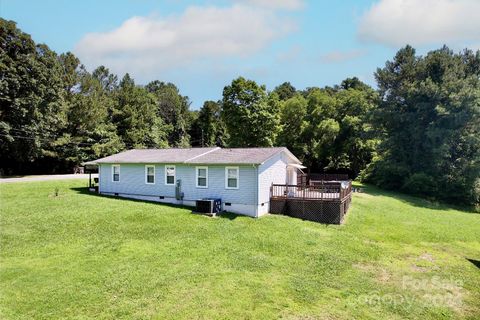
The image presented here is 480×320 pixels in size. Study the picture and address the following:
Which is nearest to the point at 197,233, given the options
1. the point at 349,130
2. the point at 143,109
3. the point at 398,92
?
the point at 398,92

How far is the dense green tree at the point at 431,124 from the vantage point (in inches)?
1161

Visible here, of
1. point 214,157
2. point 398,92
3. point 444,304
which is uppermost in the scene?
point 398,92

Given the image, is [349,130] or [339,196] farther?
[349,130]

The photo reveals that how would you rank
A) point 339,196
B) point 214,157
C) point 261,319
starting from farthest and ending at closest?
→ 1. point 214,157
2. point 339,196
3. point 261,319

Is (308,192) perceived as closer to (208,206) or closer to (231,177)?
(231,177)

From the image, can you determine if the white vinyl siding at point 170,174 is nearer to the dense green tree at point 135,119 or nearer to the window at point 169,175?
the window at point 169,175

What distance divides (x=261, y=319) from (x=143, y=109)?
47.2m

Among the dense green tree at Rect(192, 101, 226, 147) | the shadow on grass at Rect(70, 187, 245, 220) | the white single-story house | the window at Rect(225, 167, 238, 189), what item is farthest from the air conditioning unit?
the dense green tree at Rect(192, 101, 226, 147)

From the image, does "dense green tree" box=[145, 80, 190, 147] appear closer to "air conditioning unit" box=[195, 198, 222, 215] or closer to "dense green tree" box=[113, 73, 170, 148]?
"dense green tree" box=[113, 73, 170, 148]

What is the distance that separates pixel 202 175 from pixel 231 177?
6.17 feet

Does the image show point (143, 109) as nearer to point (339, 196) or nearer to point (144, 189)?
point (144, 189)

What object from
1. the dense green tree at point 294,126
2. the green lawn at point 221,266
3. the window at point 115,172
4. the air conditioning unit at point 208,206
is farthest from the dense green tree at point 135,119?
the air conditioning unit at point 208,206

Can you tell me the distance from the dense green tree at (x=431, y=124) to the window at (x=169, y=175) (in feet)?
73.8

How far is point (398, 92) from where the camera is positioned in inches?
1377
